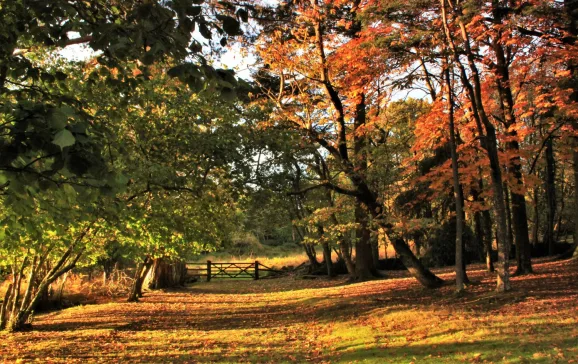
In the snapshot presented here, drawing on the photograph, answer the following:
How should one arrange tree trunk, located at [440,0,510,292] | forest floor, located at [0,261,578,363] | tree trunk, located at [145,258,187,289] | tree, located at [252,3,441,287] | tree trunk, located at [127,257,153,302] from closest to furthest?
forest floor, located at [0,261,578,363] < tree trunk, located at [440,0,510,292] < tree, located at [252,3,441,287] < tree trunk, located at [127,257,153,302] < tree trunk, located at [145,258,187,289]

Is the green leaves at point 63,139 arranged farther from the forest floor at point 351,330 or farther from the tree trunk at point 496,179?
the tree trunk at point 496,179

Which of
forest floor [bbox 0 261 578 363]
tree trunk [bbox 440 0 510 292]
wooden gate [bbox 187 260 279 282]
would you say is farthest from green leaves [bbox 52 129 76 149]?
wooden gate [bbox 187 260 279 282]

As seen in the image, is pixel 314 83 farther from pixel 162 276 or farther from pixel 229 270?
pixel 229 270

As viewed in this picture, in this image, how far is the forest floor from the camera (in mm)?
7305

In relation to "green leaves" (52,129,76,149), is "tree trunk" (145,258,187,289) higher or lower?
lower

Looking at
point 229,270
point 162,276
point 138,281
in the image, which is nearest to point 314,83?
point 138,281

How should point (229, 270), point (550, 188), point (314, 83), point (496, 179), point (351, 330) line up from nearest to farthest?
point (351, 330) < point (496, 179) < point (314, 83) < point (550, 188) < point (229, 270)

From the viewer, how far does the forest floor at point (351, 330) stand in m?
7.30

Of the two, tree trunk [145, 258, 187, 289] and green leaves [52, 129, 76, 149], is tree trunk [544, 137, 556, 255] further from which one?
green leaves [52, 129, 76, 149]

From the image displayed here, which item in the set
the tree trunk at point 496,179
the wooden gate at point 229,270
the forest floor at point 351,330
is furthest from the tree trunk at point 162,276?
the tree trunk at point 496,179

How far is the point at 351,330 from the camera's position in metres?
10.3

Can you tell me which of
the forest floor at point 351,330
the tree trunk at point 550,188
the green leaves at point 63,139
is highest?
the tree trunk at point 550,188

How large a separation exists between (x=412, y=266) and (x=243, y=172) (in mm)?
7265

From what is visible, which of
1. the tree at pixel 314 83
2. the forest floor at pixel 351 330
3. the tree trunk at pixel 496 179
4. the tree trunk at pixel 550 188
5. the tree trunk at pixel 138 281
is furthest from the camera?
the tree trunk at pixel 550 188
